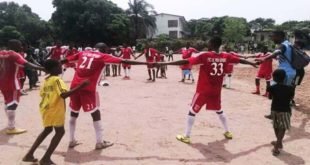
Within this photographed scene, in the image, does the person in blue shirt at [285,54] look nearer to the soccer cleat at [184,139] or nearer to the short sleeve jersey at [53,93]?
the soccer cleat at [184,139]

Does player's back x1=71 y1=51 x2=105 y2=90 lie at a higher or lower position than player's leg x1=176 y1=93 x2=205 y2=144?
higher

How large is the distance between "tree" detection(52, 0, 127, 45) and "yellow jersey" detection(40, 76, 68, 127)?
52.5 meters

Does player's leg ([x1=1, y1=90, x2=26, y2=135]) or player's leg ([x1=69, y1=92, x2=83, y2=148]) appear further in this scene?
player's leg ([x1=1, y1=90, x2=26, y2=135])

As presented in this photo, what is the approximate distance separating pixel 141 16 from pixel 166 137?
68.3 m

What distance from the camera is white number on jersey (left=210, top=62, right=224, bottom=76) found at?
24.7 ft

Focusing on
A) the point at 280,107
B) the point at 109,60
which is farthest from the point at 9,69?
the point at 280,107

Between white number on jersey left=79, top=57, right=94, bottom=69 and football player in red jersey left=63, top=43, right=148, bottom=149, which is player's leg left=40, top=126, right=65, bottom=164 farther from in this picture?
white number on jersey left=79, top=57, right=94, bottom=69

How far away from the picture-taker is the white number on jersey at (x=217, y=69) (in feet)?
24.7

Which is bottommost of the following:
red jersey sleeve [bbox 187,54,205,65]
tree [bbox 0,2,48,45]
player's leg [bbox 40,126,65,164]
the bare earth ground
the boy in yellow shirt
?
the bare earth ground

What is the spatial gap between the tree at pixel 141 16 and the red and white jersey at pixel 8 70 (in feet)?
211

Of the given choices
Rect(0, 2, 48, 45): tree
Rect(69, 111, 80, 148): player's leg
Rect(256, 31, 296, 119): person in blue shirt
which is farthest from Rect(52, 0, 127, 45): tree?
Rect(69, 111, 80, 148): player's leg

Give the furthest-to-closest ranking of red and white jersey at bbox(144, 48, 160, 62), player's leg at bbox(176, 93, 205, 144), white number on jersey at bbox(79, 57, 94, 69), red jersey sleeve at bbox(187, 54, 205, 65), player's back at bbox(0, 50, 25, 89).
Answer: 1. red and white jersey at bbox(144, 48, 160, 62)
2. player's back at bbox(0, 50, 25, 89)
3. player's leg at bbox(176, 93, 205, 144)
4. red jersey sleeve at bbox(187, 54, 205, 65)
5. white number on jersey at bbox(79, 57, 94, 69)

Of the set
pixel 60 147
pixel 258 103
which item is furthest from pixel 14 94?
pixel 258 103

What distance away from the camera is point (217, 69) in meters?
7.54
